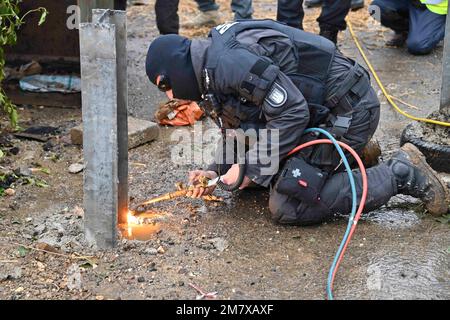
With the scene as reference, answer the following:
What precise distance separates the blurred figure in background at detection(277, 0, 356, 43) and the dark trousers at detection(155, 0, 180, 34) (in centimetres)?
103

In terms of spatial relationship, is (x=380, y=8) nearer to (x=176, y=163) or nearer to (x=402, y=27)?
(x=402, y=27)

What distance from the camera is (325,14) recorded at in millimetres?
6727

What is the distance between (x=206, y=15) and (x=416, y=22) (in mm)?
2414

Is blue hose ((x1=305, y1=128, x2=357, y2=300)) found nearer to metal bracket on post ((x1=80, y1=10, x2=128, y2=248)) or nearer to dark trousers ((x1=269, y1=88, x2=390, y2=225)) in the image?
dark trousers ((x1=269, y1=88, x2=390, y2=225))

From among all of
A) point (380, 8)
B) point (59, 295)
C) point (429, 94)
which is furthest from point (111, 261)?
point (380, 8)

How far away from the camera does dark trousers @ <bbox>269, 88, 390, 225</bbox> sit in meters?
4.04

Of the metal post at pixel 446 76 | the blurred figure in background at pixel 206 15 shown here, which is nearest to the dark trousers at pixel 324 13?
the blurred figure in background at pixel 206 15

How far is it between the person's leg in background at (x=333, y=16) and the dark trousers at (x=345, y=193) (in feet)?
8.83

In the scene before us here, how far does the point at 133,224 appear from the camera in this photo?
414 cm

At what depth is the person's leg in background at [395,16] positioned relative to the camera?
7383 mm

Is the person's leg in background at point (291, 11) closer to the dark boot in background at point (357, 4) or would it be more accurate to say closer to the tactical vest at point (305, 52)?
the dark boot in background at point (357, 4)

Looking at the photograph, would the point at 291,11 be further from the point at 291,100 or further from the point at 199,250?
the point at 199,250

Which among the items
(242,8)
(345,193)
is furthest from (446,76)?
(242,8)

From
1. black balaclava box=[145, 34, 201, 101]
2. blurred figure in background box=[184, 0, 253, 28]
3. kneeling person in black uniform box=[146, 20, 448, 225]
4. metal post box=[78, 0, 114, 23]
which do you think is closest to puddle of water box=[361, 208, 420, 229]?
kneeling person in black uniform box=[146, 20, 448, 225]
